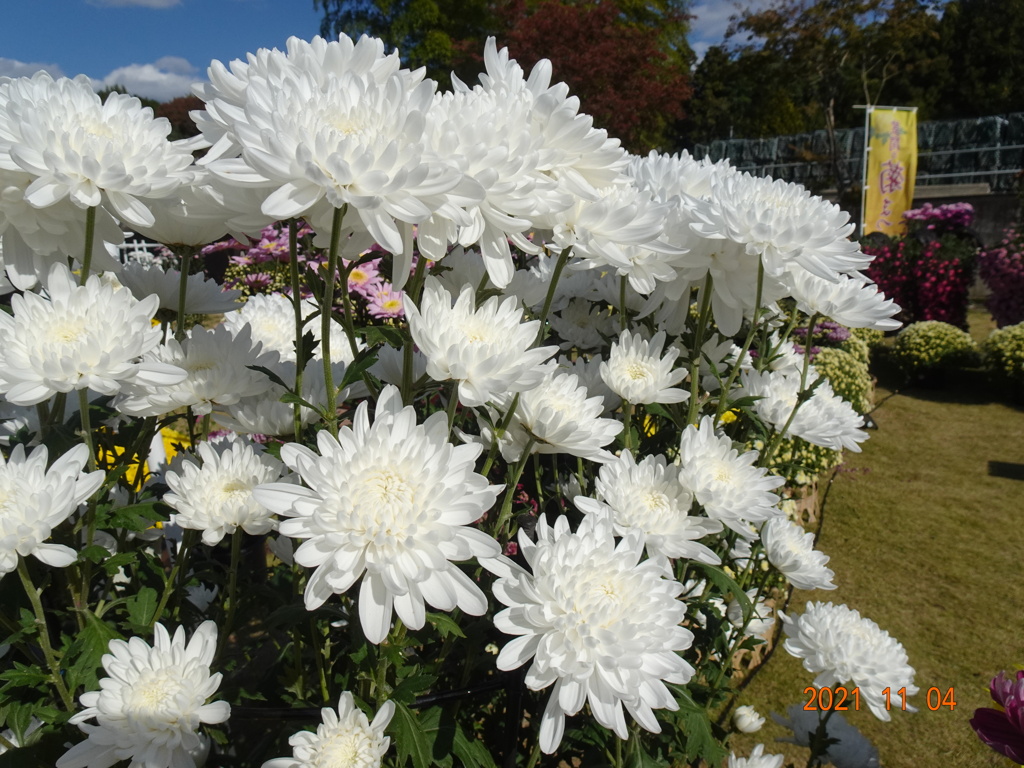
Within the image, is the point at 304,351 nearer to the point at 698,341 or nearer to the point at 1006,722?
the point at 698,341

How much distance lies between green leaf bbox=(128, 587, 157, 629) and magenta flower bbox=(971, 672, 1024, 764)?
4.01 feet

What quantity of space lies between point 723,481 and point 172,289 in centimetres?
95

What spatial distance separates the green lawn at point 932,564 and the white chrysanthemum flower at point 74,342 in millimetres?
2570

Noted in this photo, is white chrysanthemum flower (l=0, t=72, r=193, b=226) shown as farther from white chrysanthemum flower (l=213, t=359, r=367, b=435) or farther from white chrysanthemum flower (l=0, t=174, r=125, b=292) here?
white chrysanthemum flower (l=213, t=359, r=367, b=435)

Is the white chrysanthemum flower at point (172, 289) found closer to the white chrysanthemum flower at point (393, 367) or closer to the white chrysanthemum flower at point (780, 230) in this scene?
the white chrysanthemum flower at point (393, 367)

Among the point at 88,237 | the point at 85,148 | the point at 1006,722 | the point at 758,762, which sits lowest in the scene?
the point at 758,762

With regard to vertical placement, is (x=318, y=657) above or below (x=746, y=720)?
above

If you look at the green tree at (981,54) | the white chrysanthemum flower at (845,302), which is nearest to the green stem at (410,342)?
the white chrysanthemum flower at (845,302)

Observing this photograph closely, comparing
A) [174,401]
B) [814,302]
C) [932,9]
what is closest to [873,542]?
[814,302]

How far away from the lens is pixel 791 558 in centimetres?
147

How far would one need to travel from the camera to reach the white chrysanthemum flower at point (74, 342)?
76 cm

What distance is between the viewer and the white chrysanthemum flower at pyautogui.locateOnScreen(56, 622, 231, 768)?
0.79 metres

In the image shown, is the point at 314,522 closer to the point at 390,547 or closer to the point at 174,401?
the point at 390,547

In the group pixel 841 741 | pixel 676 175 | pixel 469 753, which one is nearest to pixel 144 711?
pixel 469 753
